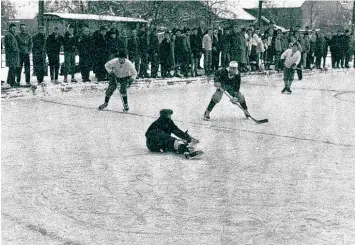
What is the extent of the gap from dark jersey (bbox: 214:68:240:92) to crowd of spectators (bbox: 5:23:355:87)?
5.43 m

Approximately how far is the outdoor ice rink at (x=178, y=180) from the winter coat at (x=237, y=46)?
736 centimetres

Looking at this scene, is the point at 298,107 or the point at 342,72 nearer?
the point at 298,107

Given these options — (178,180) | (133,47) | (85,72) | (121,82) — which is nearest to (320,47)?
(133,47)

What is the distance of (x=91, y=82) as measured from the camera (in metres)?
17.1

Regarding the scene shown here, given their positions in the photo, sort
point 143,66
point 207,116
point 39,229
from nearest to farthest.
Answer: point 39,229
point 207,116
point 143,66

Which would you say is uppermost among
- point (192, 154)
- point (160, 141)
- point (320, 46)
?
point (320, 46)

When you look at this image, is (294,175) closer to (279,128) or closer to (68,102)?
(279,128)

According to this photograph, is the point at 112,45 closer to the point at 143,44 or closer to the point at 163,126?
the point at 143,44

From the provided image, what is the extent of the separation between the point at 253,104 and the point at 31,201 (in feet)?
32.6

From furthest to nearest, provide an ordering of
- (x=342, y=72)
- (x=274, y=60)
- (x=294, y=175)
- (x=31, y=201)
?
1. (x=342, y=72)
2. (x=274, y=60)
3. (x=294, y=175)
4. (x=31, y=201)

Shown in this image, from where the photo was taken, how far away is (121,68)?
12906 millimetres

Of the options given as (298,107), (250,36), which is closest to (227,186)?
(298,107)

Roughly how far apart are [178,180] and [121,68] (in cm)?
632

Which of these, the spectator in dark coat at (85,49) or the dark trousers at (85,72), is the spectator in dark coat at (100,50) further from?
the dark trousers at (85,72)
